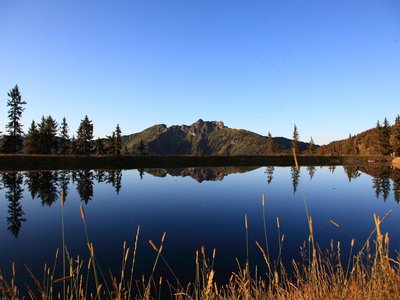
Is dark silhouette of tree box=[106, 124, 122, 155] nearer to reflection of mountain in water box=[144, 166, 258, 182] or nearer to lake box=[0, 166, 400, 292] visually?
reflection of mountain in water box=[144, 166, 258, 182]

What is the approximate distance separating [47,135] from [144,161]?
21.9 meters

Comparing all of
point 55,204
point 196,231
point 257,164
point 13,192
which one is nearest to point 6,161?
point 13,192

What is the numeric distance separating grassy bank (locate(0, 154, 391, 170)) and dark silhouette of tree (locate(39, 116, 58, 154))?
11.2 metres

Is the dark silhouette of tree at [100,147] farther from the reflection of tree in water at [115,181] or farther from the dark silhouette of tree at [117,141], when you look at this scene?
the reflection of tree in water at [115,181]

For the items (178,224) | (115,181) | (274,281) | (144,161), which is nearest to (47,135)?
(144,161)

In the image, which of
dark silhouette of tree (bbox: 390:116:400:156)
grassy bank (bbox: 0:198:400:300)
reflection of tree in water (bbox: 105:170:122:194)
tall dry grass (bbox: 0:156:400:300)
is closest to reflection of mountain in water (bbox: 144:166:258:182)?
reflection of tree in water (bbox: 105:170:122:194)

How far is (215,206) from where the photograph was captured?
2155 centimetres

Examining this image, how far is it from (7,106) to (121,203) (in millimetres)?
52132

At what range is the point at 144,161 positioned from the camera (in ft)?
222

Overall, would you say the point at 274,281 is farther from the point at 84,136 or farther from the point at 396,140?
the point at 396,140

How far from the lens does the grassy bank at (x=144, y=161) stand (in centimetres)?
5058

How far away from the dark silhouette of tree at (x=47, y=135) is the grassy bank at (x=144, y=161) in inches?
440

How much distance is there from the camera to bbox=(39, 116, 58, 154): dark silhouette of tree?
63388 millimetres

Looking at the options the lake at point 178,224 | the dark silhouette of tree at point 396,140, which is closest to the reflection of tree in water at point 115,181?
the lake at point 178,224
